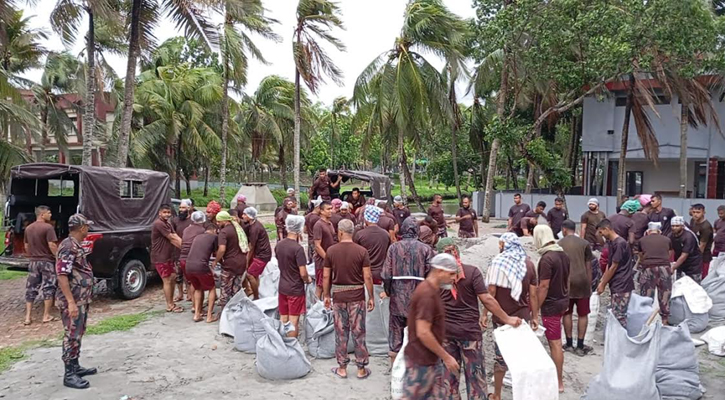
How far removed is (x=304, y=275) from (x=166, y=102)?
22.1 m

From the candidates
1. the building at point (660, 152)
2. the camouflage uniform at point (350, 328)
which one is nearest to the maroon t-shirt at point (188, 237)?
the camouflage uniform at point (350, 328)

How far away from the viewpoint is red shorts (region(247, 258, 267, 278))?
782 centimetres

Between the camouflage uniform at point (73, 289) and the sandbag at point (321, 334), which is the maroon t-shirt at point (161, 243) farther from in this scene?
the sandbag at point (321, 334)

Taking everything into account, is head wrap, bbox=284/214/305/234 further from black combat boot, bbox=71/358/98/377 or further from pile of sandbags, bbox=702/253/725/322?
pile of sandbags, bbox=702/253/725/322

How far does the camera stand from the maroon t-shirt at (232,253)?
747 centimetres

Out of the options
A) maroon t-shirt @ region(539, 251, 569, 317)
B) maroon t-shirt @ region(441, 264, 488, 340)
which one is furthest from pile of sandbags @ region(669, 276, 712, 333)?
maroon t-shirt @ region(441, 264, 488, 340)

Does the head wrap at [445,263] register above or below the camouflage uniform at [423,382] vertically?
above

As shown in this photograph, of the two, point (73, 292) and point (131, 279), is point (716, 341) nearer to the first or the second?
point (73, 292)

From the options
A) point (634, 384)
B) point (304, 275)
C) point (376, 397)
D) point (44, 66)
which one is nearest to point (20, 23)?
point (44, 66)

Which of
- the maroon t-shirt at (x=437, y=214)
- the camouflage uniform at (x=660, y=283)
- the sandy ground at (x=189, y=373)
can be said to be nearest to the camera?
the sandy ground at (x=189, y=373)

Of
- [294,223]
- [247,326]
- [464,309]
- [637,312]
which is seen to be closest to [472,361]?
[464,309]

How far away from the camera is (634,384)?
15.8ft

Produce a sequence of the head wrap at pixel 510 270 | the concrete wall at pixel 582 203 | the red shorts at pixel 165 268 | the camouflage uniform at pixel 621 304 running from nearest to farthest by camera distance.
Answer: the head wrap at pixel 510 270
the camouflage uniform at pixel 621 304
the red shorts at pixel 165 268
the concrete wall at pixel 582 203

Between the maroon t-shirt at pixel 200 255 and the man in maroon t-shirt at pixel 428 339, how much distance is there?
14.0 feet
